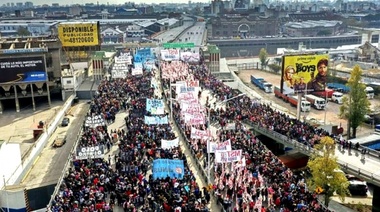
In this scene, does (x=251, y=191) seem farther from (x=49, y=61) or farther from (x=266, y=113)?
(x=49, y=61)

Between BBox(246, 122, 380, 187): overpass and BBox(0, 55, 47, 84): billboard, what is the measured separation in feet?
104

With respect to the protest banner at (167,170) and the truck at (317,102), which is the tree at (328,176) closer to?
the protest banner at (167,170)

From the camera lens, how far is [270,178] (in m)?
26.0

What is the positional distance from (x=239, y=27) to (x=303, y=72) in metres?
120

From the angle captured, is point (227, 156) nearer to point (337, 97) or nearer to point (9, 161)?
point (9, 161)

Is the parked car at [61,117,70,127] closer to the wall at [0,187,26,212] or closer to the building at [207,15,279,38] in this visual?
the wall at [0,187,26,212]

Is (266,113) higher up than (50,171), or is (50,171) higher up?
(266,113)

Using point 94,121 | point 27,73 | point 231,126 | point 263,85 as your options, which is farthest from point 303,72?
point 27,73

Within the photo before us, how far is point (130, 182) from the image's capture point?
24.6 m

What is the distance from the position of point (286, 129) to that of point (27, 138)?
25.4m

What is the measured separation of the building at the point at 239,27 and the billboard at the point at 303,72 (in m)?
115

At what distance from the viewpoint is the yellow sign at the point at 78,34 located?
241ft

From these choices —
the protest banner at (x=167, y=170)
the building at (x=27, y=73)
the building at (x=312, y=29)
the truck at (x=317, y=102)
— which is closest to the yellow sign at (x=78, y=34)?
the building at (x=27, y=73)

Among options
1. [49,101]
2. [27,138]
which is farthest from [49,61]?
[27,138]
